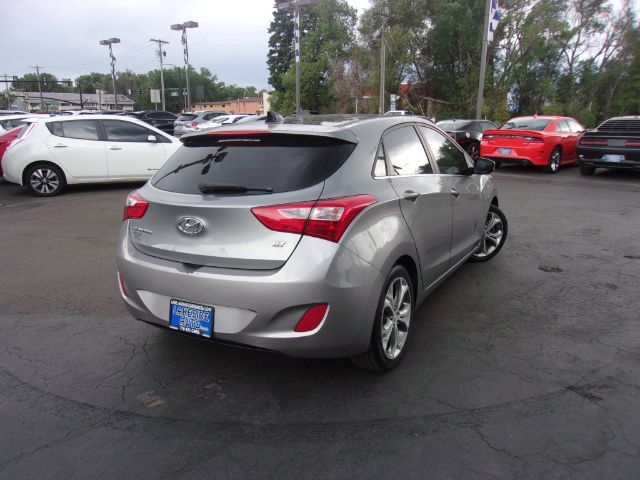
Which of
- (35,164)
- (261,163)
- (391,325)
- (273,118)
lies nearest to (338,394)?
(391,325)

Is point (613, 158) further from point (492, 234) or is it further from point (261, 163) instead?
point (261, 163)

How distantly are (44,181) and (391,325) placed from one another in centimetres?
912

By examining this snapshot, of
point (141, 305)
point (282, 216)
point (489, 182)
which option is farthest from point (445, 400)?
point (489, 182)

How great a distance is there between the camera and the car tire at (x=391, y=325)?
309cm

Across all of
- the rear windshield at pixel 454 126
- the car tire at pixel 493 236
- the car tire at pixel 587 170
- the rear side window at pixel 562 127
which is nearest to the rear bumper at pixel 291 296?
the car tire at pixel 493 236

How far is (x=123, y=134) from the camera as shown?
1049 centimetres

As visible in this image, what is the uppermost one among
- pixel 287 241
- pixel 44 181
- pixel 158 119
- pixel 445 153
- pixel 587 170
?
pixel 158 119

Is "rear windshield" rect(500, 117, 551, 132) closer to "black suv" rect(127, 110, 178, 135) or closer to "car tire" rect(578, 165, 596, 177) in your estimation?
"car tire" rect(578, 165, 596, 177)

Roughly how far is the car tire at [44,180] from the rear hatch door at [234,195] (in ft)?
25.8

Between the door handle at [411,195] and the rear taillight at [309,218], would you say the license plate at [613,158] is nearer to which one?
the door handle at [411,195]

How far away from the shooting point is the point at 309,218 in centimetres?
273

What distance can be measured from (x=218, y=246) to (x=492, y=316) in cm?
255

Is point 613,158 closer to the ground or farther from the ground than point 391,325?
farther from the ground

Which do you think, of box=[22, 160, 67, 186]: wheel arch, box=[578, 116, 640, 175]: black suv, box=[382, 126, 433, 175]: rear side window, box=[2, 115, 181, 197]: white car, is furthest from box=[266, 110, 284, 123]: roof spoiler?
box=[578, 116, 640, 175]: black suv
